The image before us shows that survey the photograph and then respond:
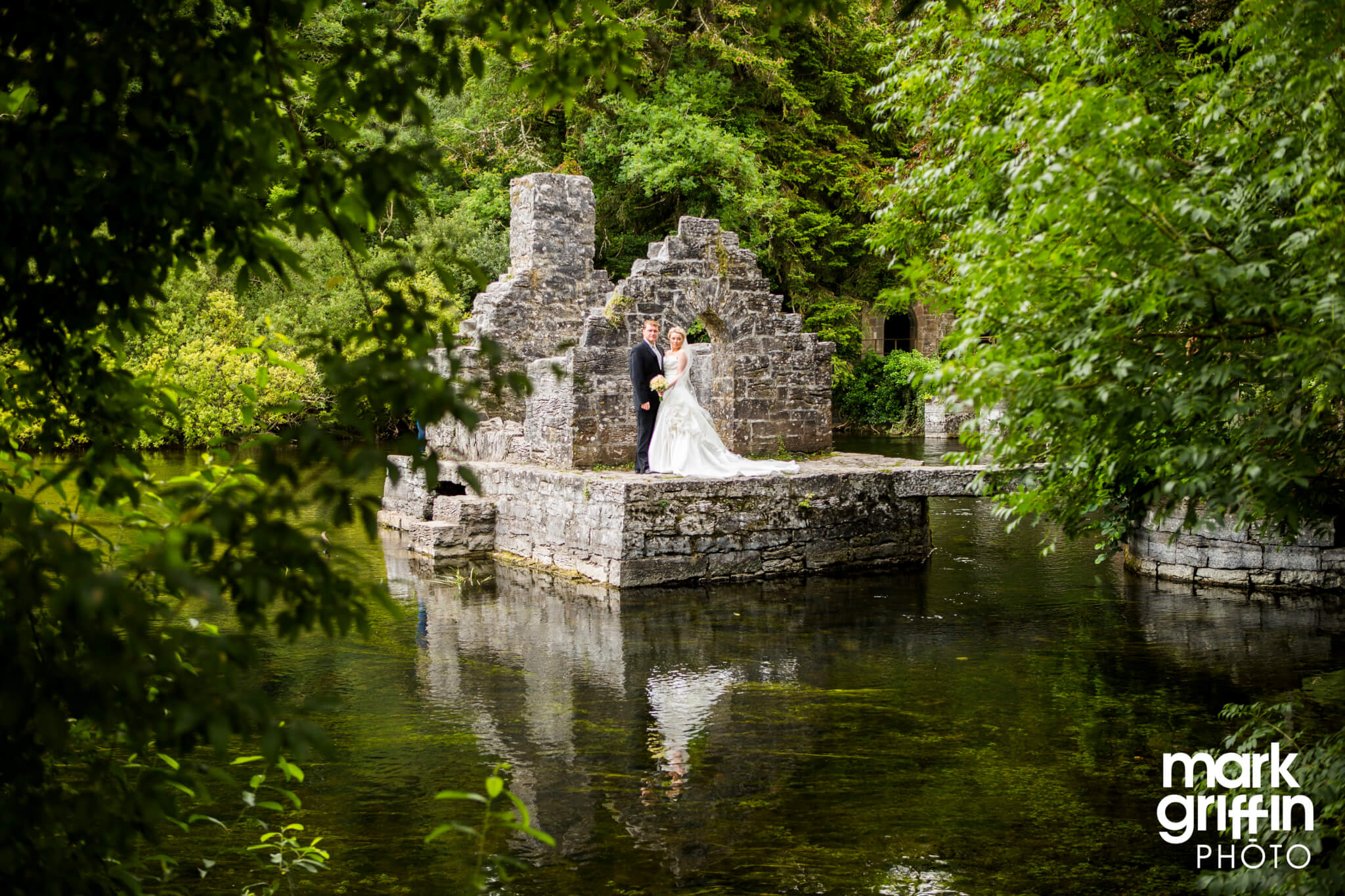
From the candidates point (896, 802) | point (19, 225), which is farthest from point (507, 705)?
point (19, 225)

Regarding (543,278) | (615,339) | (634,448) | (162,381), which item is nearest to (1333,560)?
(634,448)

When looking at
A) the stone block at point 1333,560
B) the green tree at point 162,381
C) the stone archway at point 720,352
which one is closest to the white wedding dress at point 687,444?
the stone archway at point 720,352

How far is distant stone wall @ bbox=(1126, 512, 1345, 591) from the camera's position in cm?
1070

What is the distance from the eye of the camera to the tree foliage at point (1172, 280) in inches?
136

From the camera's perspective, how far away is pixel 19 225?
235cm

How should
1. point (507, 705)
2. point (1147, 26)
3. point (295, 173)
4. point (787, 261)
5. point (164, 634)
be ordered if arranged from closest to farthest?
point (164, 634)
point (295, 173)
point (1147, 26)
point (507, 705)
point (787, 261)

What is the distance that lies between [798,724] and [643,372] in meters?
6.42

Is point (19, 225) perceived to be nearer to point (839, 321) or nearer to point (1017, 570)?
point (1017, 570)

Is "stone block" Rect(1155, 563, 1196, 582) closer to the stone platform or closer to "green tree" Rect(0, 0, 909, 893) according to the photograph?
the stone platform

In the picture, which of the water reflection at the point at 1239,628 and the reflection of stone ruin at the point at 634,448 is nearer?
the water reflection at the point at 1239,628

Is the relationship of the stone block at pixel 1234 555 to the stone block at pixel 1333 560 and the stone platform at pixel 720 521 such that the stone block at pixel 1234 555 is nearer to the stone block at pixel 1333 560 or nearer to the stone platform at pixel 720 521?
the stone block at pixel 1333 560

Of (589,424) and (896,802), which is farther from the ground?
(589,424)

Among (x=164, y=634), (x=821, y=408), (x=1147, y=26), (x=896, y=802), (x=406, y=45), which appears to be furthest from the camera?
(x=821, y=408)

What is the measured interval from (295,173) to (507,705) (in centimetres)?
540
